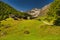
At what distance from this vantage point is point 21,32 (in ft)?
185

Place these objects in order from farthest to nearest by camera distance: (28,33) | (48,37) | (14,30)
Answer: (14,30)
(28,33)
(48,37)

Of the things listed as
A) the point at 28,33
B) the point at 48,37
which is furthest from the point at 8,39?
the point at 48,37

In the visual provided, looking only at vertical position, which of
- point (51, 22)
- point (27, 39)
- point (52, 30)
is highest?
point (51, 22)

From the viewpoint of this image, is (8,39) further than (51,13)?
No

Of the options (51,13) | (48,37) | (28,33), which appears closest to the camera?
(48,37)

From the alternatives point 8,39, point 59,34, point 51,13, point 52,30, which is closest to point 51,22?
point 51,13

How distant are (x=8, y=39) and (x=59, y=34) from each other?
1419cm

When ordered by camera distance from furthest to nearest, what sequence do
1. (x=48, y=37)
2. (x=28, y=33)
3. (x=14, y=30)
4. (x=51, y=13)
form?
(x=51, y=13), (x=14, y=30), (x=28, y=33), (x=48, y=37)

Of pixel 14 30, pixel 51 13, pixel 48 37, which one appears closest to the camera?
pixel 48 37

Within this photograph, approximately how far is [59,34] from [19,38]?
11106 mm

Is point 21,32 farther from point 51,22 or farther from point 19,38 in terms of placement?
point 51,22

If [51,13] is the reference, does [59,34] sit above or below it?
below

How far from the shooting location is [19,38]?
50531mm

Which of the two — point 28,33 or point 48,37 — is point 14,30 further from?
point 48,37
